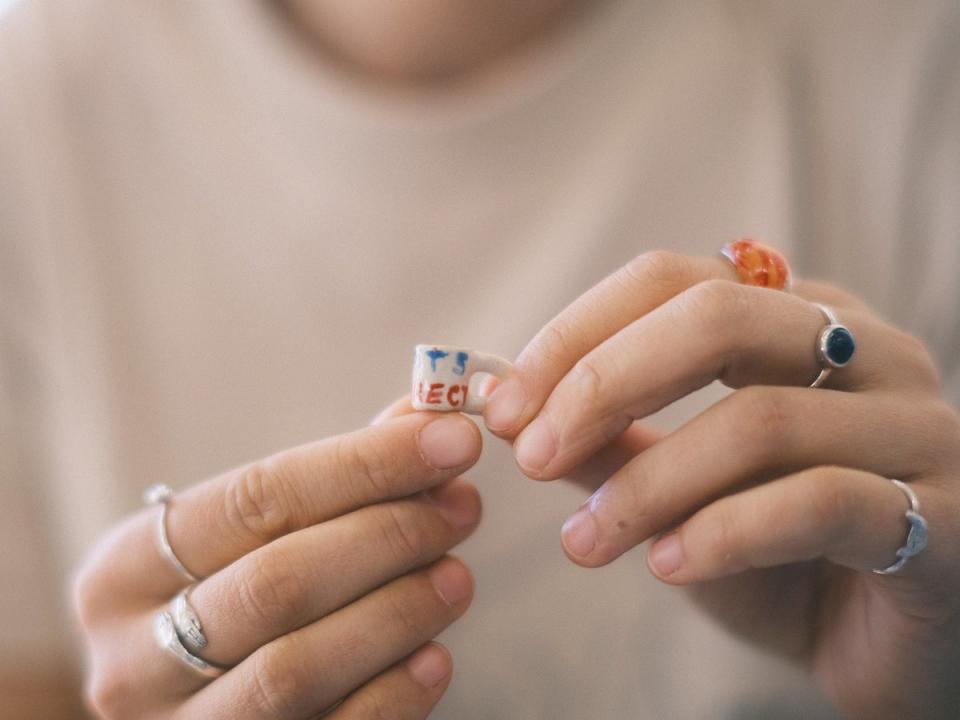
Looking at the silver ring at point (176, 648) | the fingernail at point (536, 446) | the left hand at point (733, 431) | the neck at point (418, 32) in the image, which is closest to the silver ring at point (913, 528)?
the left hand at point (733, 431)

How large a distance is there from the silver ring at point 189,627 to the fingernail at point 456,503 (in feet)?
0.58

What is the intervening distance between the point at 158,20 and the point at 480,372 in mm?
612

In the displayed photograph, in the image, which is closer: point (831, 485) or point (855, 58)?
point (831, 485)

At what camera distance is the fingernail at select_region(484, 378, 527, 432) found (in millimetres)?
499

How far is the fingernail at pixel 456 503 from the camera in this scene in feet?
1.83

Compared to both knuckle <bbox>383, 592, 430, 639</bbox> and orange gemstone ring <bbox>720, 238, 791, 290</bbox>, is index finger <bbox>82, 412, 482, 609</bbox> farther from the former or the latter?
orange gemstone ring <bbox>720, 238, 791, 290</bbox>

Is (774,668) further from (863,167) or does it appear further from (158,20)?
(158,20)

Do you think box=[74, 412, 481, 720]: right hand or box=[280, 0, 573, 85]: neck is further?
box=[280, 0, 573, 85]: neck

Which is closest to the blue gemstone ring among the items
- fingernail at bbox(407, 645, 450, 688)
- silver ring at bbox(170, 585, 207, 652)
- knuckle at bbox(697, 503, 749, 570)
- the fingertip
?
knuckle at bbox(697, 503, 749, 570)

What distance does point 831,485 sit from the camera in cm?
48

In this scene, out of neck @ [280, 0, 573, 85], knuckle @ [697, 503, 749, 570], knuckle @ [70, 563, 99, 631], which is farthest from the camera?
neck @ [280, 0, 573, 85]

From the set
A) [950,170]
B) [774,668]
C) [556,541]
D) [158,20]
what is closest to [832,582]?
[774,668]

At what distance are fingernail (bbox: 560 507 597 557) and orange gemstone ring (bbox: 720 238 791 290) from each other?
0.69ft

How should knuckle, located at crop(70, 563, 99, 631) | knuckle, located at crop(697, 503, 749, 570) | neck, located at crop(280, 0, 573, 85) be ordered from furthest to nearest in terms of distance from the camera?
neck, located at crop(280, 0, 573, 85)
knuckle, located at crop(70, 563, 99, 631)
knuckle, located at crop(697, 503, 749, 570)
